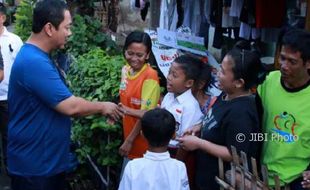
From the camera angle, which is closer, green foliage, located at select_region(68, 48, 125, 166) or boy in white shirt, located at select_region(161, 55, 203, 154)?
boy in white shirt, located at select_region(161, 55, 203, 154)

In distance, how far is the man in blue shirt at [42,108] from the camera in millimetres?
3162

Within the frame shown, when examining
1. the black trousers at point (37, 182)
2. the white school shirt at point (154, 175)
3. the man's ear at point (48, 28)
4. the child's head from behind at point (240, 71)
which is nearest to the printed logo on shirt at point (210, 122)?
the child's head from behind at point (240, 71)

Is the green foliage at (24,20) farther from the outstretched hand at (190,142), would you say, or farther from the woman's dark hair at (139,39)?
the outstretched hand at (190,142)

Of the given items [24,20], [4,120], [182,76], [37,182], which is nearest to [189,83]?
[182,76]

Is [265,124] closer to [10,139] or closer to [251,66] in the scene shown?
[251,66]

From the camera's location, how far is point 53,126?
10.9 feet

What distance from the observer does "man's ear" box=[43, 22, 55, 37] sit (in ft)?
10.5

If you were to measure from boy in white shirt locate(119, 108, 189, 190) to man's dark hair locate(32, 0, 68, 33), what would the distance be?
83cm

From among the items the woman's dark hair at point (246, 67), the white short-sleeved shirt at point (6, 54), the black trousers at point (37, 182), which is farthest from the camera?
the white short-sleeved shirt at point (6, 54)

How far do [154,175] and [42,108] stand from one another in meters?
0.83

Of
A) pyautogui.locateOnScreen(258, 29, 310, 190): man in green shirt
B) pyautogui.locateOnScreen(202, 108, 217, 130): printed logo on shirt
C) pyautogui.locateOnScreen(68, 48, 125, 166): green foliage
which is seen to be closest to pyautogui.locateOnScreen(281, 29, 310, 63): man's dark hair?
pyautogui.locateOnScreen(258, 29, 310, 190): man in green shirt

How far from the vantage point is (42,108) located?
10.7 ft

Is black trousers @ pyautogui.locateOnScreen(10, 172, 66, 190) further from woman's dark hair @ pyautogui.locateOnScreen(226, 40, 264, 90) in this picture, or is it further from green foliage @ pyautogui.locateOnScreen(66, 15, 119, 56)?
green foliage @ pyautogui.locateOnScreen(66, 15, 119, 56)

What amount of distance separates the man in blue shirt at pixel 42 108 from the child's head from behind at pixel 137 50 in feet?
1.79
